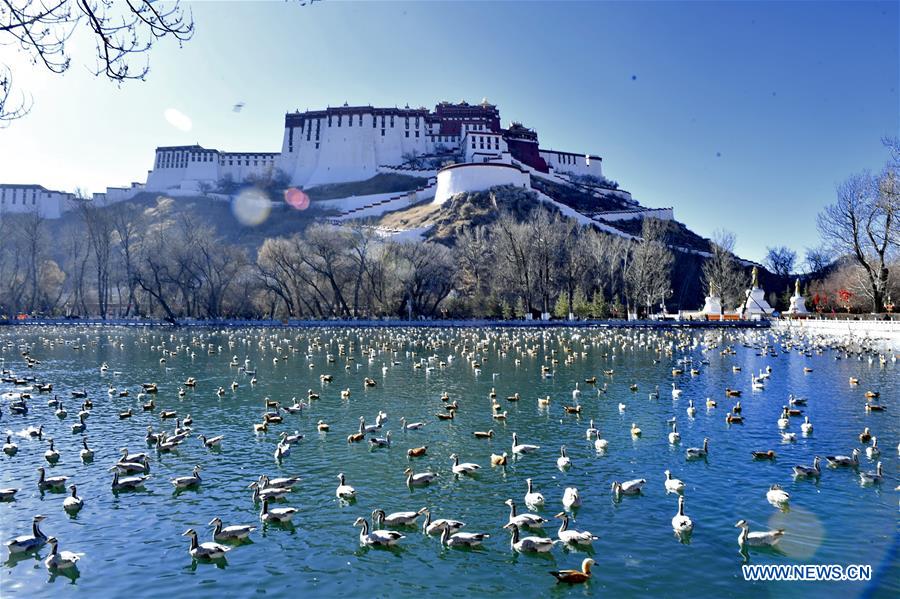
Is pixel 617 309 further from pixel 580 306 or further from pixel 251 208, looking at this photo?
pixel 251 208

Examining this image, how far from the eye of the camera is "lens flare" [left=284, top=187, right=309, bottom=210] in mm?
120531

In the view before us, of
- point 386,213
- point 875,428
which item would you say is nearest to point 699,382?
point 875,428

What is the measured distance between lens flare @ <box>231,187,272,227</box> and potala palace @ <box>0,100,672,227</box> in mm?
6746

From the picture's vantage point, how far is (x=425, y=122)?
131875mm

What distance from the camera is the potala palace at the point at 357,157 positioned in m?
123

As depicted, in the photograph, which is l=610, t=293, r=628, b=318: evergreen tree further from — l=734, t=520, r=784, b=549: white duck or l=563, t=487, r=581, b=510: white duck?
l=734, t=520, r=784, b=549: white duck

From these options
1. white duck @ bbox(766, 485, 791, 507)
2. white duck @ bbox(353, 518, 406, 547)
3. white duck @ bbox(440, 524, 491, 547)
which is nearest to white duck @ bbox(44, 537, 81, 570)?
white duck @ bbox(353, 518, 406, 547)

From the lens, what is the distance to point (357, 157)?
424 ft

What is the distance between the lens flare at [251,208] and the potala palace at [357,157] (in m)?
6.75

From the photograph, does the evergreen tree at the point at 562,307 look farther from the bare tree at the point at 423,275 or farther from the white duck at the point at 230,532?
the white duck at the point at 230,532

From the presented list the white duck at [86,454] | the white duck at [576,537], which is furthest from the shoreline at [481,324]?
the white duck at [576,537]

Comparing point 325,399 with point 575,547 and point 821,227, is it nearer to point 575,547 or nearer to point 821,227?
point 575,547

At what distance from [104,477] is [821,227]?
6198cm

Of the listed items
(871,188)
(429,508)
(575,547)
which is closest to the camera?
(575,547)
